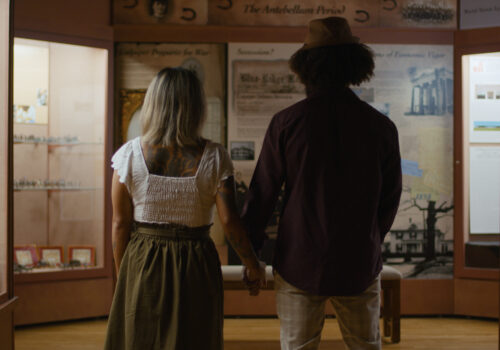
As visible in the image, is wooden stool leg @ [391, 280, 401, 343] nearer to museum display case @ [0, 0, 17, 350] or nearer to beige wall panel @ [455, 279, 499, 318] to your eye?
beige wall panel @ [455, 279, 499, 318]

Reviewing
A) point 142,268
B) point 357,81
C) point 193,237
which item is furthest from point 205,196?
point 357,81

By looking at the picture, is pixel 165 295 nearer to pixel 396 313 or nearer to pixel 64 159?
pixel 396 313

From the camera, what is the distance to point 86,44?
4117mm

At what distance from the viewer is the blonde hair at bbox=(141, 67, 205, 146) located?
75.1 inches

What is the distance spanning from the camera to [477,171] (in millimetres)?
4355

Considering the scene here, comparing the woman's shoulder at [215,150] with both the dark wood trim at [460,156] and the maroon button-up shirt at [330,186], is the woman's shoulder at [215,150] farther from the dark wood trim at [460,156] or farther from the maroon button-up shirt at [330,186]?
the dark wood trim at [460,156]

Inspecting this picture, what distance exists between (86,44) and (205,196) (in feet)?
8.99

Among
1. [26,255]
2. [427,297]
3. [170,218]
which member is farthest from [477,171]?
[26,255]

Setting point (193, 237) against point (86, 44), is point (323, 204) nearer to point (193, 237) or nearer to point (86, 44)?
point (193, 237)

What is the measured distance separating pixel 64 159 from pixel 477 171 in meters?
3.62

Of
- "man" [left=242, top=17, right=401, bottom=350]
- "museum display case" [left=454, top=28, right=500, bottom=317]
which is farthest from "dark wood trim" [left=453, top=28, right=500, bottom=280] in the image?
"man" [left=242, top=17, right=401, bottom=350]

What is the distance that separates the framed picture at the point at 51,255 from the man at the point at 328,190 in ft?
9.46

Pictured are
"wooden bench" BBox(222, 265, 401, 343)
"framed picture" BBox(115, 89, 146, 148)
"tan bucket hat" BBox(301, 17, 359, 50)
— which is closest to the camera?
"tan bucket hat" BBox(301, 17, 359, 50)

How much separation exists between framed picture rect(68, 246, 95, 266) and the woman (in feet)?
7.98
